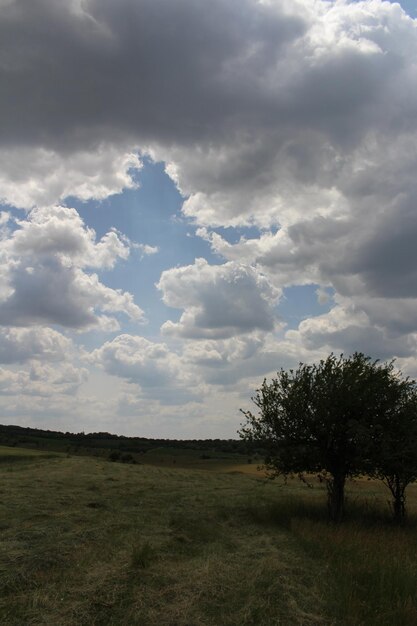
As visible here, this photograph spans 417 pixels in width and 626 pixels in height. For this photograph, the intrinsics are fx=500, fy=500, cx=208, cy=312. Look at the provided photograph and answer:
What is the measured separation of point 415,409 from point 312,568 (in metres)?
11.7

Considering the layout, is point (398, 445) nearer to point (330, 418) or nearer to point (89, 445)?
point (330, 418)

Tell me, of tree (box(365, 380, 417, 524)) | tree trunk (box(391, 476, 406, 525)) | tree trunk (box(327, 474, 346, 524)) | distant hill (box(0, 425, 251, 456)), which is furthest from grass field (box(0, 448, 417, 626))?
distant hill (box(0, 425, 251, 456))

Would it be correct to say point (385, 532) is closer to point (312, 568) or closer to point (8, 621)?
point (312, 568)

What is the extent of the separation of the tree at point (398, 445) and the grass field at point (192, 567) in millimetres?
2000

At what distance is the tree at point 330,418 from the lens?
2034cm

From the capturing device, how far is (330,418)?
66.5ft

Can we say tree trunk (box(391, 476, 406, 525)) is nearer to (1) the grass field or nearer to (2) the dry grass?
(1) the grass field

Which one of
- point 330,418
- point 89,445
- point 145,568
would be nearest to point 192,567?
point 145,568

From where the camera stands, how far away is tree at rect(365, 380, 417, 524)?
19703 millimetres

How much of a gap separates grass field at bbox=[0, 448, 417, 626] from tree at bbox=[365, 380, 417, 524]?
200 centimetres

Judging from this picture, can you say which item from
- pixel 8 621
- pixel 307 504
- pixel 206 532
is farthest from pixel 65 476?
pixel 8 621

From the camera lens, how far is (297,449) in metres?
20.2

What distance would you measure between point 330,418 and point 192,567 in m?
11.0

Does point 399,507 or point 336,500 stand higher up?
point 336,500
